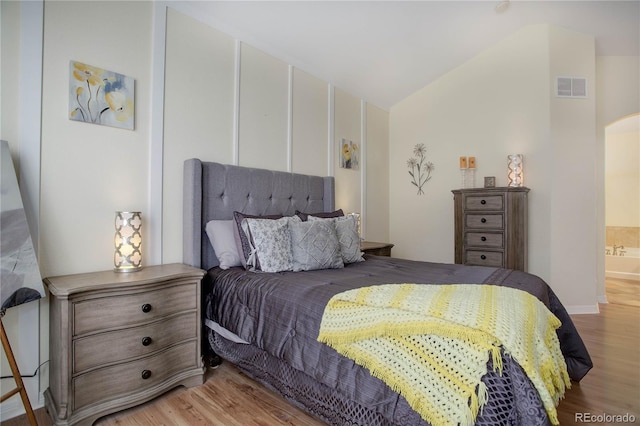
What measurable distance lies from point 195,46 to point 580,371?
11.2ft

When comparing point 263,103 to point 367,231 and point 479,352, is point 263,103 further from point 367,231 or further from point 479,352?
point 479,352

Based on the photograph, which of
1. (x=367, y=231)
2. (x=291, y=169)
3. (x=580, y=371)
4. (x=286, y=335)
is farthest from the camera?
(x=367, y=231)

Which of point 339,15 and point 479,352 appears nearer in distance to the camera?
point 479,352

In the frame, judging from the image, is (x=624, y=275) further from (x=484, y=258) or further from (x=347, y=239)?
(x=347, y=239)

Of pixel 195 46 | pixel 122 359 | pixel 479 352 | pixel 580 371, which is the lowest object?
pixel 580 371

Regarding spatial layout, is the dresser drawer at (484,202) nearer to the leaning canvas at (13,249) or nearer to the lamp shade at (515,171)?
the lamp shade at (515,171)

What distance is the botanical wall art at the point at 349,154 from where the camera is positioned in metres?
3.68

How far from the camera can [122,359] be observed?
61.6 inches

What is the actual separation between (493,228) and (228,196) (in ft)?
8.72

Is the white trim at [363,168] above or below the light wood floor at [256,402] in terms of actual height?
above

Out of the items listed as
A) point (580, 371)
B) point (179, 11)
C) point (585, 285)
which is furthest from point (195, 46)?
point (585, 285)

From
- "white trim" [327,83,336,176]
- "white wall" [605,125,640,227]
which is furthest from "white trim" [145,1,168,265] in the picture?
"white wall" [605,125,640,227]

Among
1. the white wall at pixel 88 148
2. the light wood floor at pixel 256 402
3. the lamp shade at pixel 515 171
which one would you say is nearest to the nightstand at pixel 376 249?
the lamp shade at pixel 515 171
